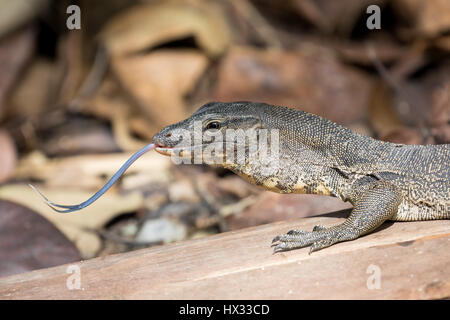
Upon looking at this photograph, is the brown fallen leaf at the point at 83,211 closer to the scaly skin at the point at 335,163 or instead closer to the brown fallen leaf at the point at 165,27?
the scaly skin at the point at 335,163

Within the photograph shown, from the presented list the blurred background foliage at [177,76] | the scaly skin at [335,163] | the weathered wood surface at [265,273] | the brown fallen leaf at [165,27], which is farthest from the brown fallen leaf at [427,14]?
the weathered wood surface at [265,273]

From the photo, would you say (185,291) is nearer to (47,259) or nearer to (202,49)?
(47,259)

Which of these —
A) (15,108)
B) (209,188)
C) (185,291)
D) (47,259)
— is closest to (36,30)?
(15,108)

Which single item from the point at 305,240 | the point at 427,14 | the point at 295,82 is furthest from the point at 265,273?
the point at 427,14

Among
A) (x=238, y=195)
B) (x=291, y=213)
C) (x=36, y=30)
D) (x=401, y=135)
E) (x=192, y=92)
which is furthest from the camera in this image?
(x=36, y=30)

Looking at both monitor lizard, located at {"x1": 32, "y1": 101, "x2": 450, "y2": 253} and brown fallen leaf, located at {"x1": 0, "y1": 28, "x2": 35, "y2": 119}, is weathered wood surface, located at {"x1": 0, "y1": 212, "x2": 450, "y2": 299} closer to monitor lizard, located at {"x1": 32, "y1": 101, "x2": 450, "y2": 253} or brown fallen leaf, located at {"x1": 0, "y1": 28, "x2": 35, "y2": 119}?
monitor lizard, located at {"x1": 32, "y1": 101, "x2": 450, "y2": 253}

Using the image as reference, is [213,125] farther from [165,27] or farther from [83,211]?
[165,27]

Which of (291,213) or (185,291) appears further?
(291,213)
